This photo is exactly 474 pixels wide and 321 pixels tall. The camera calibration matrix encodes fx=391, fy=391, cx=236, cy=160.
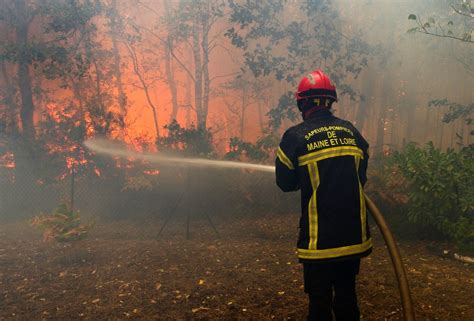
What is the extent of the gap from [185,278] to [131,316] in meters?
1.13

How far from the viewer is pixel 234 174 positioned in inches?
390

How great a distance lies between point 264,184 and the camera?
32.3 feet

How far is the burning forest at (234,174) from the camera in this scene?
2826mm

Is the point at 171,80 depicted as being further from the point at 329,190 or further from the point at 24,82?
the point at 329,190

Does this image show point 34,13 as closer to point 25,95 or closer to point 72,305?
point 25,95

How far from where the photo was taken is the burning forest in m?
2.83

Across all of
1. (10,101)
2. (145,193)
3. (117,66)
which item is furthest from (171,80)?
(145,193)

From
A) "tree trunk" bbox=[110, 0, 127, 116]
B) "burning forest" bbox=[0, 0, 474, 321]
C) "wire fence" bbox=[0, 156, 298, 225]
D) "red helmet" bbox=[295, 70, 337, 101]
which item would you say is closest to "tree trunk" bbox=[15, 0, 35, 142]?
"burning forest" bbox=[0, 0, 474, 321]

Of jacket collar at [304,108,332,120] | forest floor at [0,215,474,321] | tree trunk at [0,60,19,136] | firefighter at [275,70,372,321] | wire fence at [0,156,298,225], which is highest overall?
tree trunk at [0,60,19,136]

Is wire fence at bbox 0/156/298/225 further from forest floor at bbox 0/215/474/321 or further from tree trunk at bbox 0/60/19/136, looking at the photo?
forest floor at bbox 0/215/474/321

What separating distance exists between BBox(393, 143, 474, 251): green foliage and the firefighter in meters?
3.63

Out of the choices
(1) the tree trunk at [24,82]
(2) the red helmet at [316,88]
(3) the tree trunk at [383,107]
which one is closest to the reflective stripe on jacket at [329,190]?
(2) the red helmet at [316,88]

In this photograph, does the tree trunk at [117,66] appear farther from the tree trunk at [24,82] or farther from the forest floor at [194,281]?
the forest floor at [194,281]

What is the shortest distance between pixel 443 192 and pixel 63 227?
664 cm
